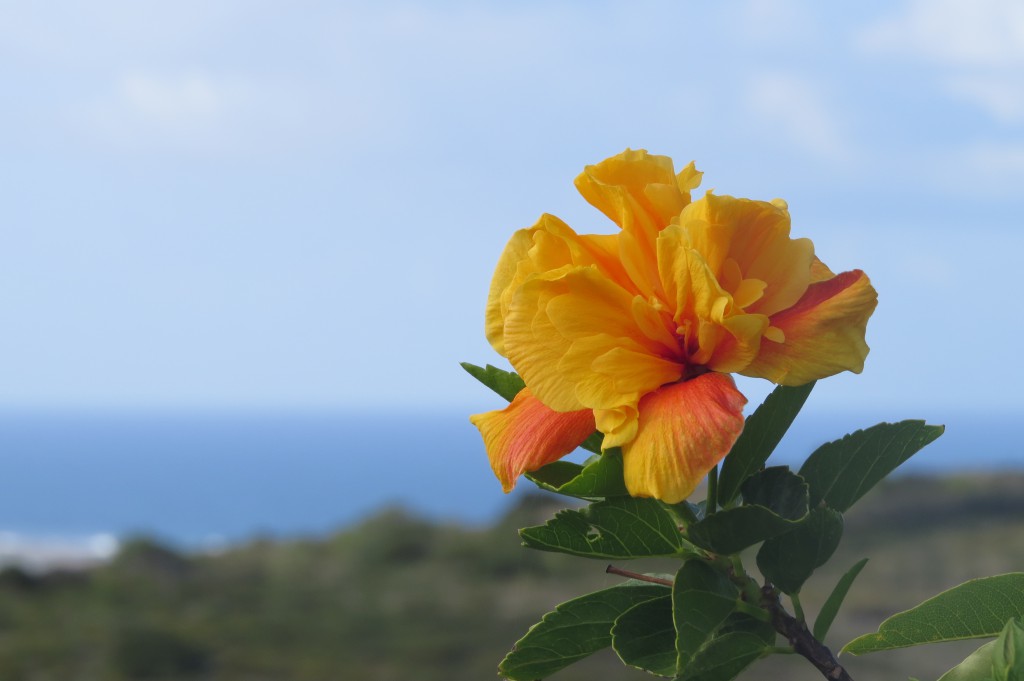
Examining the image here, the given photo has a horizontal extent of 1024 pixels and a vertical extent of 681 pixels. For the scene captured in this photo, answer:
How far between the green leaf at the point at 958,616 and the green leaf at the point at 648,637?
0.12 metres

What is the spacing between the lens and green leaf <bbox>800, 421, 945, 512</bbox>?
24.3 inches

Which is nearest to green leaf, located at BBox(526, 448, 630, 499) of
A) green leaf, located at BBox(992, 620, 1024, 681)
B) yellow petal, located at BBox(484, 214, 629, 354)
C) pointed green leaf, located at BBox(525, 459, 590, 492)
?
pointed green leaf, located at BBox(525, 459, 590, 492)

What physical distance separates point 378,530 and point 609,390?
414 inches

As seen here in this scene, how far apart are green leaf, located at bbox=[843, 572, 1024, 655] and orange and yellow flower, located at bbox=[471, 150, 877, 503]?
0.60 ft

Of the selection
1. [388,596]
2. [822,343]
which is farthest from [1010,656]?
[388,596]

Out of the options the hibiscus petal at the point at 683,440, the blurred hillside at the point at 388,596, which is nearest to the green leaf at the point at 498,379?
the hibiscus petal at the point at 683,440

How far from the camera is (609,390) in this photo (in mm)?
554

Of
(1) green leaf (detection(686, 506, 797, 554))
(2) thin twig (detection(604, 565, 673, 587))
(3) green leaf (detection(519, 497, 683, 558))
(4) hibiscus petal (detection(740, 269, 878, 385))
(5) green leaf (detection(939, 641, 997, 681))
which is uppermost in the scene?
(4) hibiscus petal (detection(740, 269, 878, 385))

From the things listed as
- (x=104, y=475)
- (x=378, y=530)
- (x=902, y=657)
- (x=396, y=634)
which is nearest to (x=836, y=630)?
(x=902, y=657)

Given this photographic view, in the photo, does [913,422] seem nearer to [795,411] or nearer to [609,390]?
[795,411]

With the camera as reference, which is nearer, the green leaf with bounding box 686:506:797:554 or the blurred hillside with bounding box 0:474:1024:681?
the green leaf with bounding box 686:506:797:554

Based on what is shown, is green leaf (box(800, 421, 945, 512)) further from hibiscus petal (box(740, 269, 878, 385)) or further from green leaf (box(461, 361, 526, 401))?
green leaf (box(461, 361, 526, 401))

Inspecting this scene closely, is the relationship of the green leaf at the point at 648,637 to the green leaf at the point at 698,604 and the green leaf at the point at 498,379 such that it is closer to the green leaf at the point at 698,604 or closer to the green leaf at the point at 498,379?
the green leaf at the point at 698,604

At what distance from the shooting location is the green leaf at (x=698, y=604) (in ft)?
1.83
